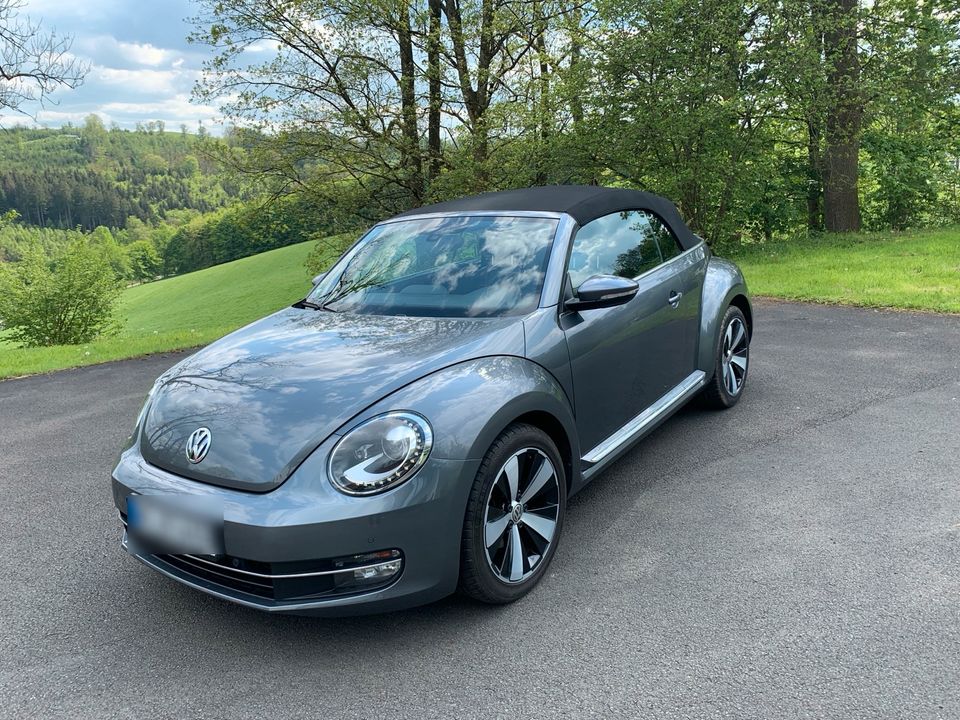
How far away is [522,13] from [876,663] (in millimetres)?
15369

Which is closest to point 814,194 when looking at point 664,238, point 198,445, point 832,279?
point 832,279

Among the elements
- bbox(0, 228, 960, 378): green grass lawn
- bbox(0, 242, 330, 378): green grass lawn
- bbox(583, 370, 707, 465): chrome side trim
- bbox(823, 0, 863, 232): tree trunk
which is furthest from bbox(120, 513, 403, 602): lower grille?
bbox(823, 0, 863, 232): tree trunk

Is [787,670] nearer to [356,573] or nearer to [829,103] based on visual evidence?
[356,573]

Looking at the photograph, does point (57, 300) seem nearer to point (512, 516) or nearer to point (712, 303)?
point (712, 303)

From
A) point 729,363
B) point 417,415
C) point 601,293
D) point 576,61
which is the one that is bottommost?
point 729,363

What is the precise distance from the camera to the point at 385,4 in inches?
571

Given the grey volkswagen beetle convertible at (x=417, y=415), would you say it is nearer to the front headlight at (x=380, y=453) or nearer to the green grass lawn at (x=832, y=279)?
the front headlight at (x=380, y=453)

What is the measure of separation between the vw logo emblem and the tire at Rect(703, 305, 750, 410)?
3.25 metres

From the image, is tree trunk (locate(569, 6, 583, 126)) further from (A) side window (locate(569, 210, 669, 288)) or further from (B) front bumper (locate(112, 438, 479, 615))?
(B) front bumper (locate(112, 438, 479, 615))

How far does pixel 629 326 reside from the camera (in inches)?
143

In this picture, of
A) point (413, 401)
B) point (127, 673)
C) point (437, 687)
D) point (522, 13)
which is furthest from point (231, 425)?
point (522, 13)

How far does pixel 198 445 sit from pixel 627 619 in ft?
5.72

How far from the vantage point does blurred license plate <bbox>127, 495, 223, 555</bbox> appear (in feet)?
7.95

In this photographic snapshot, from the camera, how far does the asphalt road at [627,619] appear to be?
2283 millimetres
